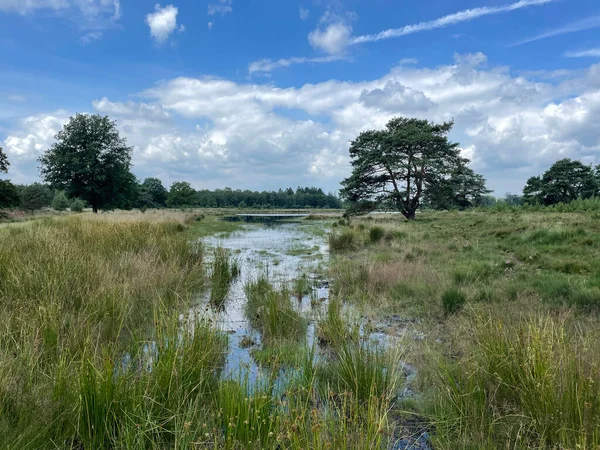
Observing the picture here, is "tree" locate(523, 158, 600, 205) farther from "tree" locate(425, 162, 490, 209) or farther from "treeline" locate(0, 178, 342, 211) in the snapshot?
"treeline" locate(0, 178, 342, 211)

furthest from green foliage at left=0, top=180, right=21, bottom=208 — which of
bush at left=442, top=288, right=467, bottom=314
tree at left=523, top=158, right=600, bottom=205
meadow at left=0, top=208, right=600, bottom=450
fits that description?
tree at left=523, top=158, right=600, bottom=205

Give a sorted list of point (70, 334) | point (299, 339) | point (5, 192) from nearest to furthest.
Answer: point (70, 334) < point (299, 339) < point (5, 192)

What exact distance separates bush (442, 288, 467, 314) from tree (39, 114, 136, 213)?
2962 centimetres

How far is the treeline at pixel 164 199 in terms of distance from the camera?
35191 millimetres

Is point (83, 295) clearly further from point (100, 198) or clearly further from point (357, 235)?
point (100, 198)

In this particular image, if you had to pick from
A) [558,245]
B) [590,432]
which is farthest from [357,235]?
[590,432]

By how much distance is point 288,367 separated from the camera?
147 inches

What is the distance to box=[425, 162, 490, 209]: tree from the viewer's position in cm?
2589

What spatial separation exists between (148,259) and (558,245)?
1086 centimetres

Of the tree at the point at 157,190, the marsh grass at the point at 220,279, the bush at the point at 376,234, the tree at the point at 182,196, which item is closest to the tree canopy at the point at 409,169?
the bush at the point at 376,234

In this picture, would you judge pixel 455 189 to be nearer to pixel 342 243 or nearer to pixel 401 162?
pixel 401 162

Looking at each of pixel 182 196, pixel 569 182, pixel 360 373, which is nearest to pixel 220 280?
pixel 360 373

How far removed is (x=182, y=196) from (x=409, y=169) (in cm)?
7362

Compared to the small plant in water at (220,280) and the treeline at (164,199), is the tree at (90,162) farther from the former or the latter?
the small plant in water at (220,280)
